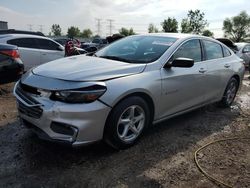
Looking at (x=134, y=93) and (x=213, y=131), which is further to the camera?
(x=213, y=131)

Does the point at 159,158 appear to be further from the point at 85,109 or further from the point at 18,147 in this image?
the point at 18,147

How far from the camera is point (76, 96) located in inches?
140

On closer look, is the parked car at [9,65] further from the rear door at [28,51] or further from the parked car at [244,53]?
the parked car at [244,53]

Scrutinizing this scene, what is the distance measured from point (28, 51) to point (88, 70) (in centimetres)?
668

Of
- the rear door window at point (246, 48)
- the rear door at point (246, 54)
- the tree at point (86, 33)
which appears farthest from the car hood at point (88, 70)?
the tree at point (86, 33)

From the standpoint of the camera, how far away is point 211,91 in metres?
5.66

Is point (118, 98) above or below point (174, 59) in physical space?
below

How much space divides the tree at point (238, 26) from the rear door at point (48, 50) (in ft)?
285

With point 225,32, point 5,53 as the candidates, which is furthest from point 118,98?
point 225,32

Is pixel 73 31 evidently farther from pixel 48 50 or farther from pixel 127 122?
pixel 127 122

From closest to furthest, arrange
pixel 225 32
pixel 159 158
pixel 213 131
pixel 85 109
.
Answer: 1. pixel 85 109
2. pixel 159 158
3. pixel 213 131
4. pixel 225 32

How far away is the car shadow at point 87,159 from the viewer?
11.1 feet

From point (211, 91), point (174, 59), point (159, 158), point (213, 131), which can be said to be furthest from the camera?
point (211, 91)

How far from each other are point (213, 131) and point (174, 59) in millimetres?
1453
